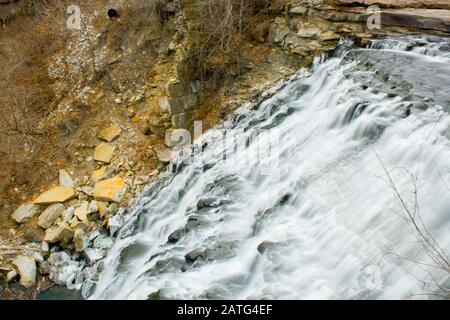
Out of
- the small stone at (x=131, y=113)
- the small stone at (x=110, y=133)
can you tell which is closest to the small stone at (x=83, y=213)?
the small stone at (x=110, y=133)

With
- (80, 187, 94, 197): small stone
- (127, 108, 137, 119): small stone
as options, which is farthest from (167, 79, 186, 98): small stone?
(80, 187, 94, 197): small stone

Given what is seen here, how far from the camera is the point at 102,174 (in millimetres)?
7293

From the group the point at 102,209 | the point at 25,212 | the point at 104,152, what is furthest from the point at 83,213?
the point at 104,152

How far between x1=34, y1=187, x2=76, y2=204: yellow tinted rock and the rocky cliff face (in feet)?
0.08

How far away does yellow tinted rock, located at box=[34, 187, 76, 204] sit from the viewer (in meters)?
6.95

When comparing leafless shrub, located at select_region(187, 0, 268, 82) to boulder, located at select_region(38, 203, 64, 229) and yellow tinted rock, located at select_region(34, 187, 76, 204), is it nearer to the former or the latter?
yellow tinted rock, located at select_region(34, 187, 76, 204)

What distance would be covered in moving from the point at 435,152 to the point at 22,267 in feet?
19.1

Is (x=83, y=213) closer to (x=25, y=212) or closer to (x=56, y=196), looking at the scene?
(x=56, y=196)

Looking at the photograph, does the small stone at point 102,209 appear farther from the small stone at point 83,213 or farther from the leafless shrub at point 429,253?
the leafless shrub at point 429,253

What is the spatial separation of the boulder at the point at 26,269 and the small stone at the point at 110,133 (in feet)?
8.47

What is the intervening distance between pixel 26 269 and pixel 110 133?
9.47 ft

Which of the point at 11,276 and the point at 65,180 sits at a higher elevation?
the point at 65,180

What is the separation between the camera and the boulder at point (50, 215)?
6.66 meters
